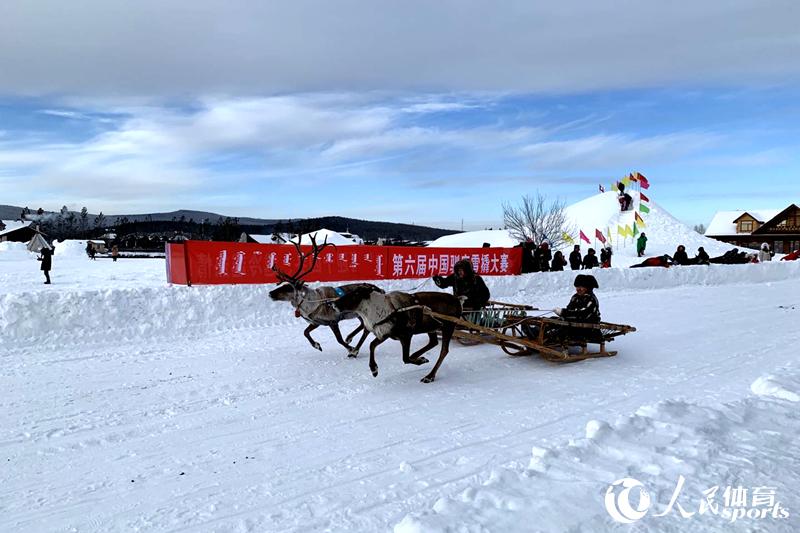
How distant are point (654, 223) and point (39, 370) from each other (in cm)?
5012

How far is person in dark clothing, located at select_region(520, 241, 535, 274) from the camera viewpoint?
1870 cm

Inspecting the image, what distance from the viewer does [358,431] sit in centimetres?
511

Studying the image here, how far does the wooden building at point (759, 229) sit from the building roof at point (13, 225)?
81.9 meters

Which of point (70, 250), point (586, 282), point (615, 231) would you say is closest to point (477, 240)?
point (615, 231)

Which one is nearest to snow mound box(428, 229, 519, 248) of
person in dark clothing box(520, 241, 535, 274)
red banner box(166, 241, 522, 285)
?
person in dark clothing box(520, 241, 535, 274)

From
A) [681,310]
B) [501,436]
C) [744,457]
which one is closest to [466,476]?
[501,436]

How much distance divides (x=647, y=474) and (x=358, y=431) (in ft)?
8.24

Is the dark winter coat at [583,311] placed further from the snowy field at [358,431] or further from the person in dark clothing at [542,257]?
the person in dark clothing at [542,257]

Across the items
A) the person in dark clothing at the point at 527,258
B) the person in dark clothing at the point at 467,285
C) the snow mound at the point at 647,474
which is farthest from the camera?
the person in dark clothing at the point at 527,258

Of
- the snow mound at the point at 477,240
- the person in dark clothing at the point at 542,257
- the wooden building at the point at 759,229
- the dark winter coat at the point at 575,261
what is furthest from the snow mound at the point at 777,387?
the wooden building at the point at 759,229

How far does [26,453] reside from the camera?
4559 mm

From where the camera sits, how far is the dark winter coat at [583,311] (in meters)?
8.14

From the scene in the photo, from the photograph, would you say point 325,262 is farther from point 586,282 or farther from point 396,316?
point 586,282

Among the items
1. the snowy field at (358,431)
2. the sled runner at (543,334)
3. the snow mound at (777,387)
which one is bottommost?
the snowy field at (358,431)
